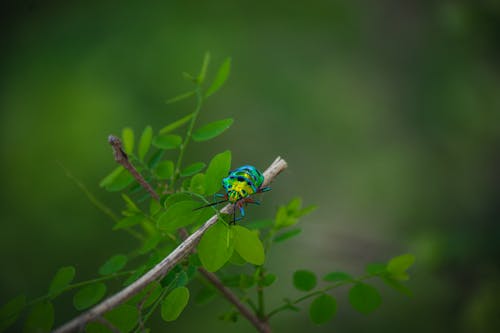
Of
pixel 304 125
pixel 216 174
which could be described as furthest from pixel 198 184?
pixel 304 125

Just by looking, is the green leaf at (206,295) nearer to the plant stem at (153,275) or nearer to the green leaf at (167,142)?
the plant stem at (153,275)

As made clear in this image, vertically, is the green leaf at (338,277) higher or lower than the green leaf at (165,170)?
lower

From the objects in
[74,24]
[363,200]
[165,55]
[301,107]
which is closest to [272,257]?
[363,200]

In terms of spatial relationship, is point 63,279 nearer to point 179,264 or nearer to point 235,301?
point 179,264

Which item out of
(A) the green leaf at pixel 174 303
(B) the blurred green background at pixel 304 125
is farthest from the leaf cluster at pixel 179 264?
(B) the blurred green background at pixel 304 125

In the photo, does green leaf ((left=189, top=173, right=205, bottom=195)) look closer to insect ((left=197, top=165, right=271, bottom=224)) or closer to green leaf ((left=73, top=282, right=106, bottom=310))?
insect ((left=197, top=165, right=271, bottom=224))

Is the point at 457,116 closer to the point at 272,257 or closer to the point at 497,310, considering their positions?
the point at 497,310
